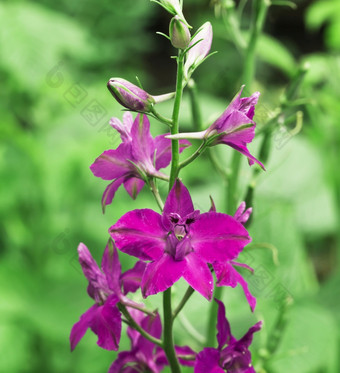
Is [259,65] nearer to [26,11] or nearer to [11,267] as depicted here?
[26,11]

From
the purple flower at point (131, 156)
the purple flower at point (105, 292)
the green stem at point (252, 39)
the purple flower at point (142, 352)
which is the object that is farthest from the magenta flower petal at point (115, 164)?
the green stem at point (252, 39)

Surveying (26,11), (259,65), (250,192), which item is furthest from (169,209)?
(259,65)

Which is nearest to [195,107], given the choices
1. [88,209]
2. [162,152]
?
[162,152]

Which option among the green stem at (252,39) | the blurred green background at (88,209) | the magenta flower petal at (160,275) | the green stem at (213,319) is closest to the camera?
the magenta flower petal at (160,275)

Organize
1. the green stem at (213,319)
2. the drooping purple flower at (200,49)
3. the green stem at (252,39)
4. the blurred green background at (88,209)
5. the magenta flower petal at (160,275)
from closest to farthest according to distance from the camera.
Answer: the magenta flower petal at (160,275), the drooping purple flower at (200,49), the green stem at (213,319), the green stem at (252,39), the blurred green background at (88,209)

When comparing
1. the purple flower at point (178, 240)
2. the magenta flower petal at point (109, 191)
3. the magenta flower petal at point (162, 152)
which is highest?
the magenta flower petal at point (162, 152)

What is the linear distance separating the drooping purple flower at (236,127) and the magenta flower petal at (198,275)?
0.14 metres

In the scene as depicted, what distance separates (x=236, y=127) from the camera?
0.73 metres

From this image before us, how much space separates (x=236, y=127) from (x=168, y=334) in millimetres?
287

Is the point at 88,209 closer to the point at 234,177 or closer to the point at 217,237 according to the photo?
the point at 234,177

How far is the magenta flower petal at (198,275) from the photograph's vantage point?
683 mm

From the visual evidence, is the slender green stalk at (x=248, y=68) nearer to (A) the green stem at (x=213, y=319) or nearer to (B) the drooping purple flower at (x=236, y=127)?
(A) the green stem at (x=213, y=319)

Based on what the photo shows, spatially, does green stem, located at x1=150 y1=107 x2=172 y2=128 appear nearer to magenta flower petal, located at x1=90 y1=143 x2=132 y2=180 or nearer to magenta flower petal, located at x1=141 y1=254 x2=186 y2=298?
magenta flower petal, located at x1=90 y1=143 x2=132 y2=180

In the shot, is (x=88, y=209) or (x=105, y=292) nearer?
(x=105, y=292)
